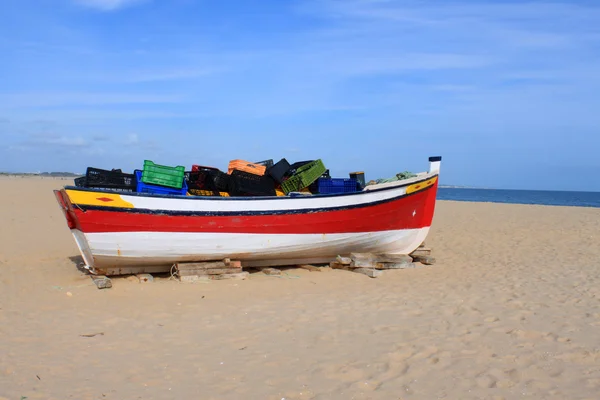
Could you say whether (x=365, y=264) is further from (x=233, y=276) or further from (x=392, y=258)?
(x=233, y=276)

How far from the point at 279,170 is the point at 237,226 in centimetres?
188

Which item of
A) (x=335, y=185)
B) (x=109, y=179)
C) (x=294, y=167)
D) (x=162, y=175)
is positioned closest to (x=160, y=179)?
(x=162, y=175)

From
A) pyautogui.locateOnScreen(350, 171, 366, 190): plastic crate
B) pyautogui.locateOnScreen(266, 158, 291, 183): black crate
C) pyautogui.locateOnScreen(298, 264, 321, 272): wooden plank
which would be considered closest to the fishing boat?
pyautogui.locateOnScreen(298, 264, 321, 272): wooden plank

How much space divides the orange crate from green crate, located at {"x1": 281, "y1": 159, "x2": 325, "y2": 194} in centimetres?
53

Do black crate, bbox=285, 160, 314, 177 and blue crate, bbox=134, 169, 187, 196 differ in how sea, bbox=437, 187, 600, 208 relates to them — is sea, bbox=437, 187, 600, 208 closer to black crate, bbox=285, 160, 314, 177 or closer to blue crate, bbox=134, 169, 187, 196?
black crate, bbox=285, 160, 314, 177

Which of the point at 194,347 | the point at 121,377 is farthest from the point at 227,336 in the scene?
the point at 121,377

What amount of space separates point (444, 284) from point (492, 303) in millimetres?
1411

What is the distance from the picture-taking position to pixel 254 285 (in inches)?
337

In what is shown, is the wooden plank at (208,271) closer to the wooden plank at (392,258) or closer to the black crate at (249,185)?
the black crate at (249,185)

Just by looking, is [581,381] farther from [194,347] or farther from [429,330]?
[194,347]

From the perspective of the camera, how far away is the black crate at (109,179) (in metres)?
8.92

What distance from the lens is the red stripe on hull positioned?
8.11 m

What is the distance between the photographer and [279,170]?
1026 cm

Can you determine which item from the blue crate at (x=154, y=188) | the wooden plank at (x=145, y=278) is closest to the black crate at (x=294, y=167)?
the blue crate at (x=154, y=188)
